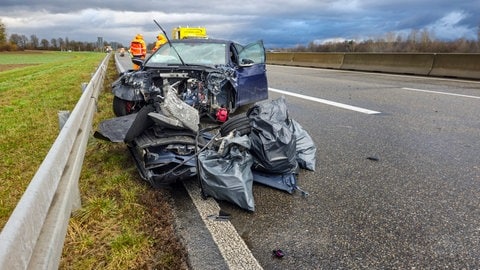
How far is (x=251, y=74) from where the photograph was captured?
7121 mm

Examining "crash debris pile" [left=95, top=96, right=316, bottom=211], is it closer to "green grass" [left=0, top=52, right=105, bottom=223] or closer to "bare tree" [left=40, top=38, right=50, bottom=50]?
"green grass" [left=0, top=52, right=105, bottom=223]

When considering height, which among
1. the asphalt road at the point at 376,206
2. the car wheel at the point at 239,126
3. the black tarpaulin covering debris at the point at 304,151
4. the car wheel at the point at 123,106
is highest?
the car wheel at the point at 239,126

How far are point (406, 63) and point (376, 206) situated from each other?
14963mm

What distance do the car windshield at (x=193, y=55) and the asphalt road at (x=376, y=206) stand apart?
2.17 meters

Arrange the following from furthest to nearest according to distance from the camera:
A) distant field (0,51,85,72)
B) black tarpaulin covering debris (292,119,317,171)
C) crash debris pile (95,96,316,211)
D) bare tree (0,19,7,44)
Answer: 1. bare tree (0,19,7,44)
2. distant field (0,51,85,72)
3. black tarpaulin covering debris (292,119,317,171)
4. crash debris pile (95,96,316,211)

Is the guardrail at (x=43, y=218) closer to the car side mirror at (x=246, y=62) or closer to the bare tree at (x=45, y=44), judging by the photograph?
the car side mirror at (x=246, y=62)

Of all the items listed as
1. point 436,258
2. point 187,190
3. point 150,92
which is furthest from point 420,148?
point 150,92

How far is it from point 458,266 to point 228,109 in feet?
14.7

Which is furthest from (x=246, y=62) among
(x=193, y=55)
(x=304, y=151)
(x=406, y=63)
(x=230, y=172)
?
(x=406, y=63)

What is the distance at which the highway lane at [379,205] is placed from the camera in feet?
8.43

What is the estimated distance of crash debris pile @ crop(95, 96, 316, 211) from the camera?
3.40 m

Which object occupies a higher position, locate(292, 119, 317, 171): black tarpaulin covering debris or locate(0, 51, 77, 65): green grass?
locate(292, 119, 317, 171): black tarpaulin covering debris

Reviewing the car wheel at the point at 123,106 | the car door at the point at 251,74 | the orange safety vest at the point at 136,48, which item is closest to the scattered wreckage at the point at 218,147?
the car wheel at the point at 123,106

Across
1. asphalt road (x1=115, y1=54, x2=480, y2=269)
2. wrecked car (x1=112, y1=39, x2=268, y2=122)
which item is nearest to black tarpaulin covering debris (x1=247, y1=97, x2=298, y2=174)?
asphalt road (x1=115, y1=54, x2=480, y2=269)
